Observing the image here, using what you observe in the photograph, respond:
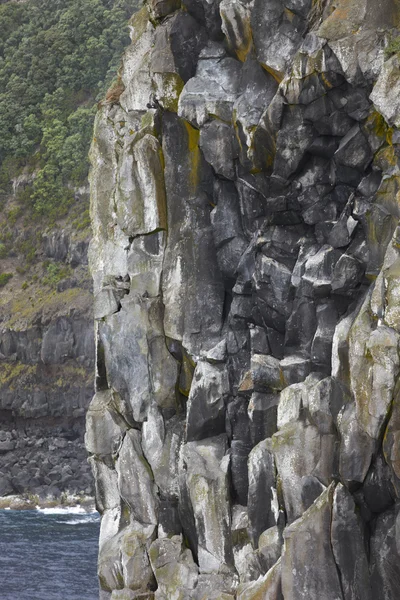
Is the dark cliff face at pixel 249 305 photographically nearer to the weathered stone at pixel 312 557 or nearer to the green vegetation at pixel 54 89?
the weathered stone at pixel 312 557

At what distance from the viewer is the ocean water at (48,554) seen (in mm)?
54831

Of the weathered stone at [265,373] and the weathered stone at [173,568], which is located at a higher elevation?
the weathered stone at [265,373]

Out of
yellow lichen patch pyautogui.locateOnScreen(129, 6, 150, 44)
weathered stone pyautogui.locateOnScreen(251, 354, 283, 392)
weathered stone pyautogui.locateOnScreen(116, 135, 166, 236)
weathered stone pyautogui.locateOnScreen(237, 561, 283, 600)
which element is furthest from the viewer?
yellow lichen patch pyautogui.locateOnScreen(129, 6, 150, 44)

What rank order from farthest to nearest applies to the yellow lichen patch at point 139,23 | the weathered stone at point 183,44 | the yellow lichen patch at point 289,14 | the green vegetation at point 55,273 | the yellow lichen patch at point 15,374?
1. the green vegetation at point 55,273
2. the yellow lichen patch at point 15,374
3. the yellow lichen patch at point 139,23
4. the weathered stone at point 183,44
5. the yellow lichen patch at point 289,14

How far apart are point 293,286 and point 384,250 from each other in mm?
4033

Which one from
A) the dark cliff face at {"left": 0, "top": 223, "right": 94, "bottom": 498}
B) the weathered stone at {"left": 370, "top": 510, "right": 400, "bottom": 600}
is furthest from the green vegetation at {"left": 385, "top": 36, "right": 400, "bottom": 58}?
the dark cliff face at {"left": 0, "top": 223, "right": 94, "bottom": 498}

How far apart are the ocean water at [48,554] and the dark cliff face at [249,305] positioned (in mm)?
20728

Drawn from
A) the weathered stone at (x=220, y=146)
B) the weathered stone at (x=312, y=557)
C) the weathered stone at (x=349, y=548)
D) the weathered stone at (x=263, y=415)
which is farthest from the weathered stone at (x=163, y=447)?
the weathered stone at (x=349, y=548)

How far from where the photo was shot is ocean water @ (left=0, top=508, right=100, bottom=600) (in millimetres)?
54831

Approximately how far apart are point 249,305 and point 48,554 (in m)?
40.7

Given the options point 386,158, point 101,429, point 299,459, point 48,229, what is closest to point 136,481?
point 101,429

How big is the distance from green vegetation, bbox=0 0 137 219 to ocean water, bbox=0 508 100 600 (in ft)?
157

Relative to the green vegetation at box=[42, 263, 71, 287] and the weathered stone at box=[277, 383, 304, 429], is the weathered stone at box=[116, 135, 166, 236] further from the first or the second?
the green vegetation at box=[42, 263, 71, 287]

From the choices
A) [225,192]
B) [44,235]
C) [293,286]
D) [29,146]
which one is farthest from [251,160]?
[29,146]
